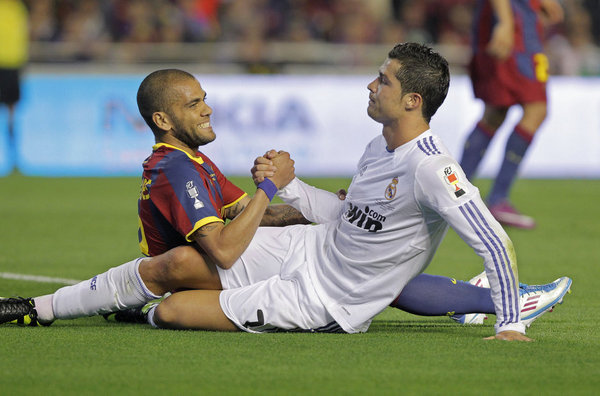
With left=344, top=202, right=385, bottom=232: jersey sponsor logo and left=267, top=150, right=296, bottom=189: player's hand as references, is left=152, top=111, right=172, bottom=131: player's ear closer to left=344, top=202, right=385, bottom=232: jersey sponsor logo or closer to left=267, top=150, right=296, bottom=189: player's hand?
left=267, top=150, right=296, bottom=189: player's hand

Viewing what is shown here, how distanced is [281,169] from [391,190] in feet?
1.98

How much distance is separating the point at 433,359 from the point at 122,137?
433 inches

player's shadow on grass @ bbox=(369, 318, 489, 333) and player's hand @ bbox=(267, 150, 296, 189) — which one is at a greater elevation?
player's hand @ bbox=(267, 150, 296, 189)

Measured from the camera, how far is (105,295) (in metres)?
4.59

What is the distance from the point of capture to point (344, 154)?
14.9 metres

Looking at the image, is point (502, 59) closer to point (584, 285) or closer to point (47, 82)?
point (584, 285)

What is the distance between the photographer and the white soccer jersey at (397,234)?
4.09m

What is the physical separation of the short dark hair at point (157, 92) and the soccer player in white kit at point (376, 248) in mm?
868

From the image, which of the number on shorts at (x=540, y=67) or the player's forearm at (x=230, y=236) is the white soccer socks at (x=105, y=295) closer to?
the player's forearm at (x=230, y=236)

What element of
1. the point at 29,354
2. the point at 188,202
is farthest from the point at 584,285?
the point at 29,354

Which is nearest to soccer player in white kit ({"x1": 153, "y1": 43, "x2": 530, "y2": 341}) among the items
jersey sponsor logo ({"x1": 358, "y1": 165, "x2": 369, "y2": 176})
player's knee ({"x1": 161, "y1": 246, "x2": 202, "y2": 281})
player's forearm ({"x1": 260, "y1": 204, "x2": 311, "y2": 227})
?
jersey sponsor logo ({"x1": 358, "y1": 165, "x2": 369, "y2": 176})

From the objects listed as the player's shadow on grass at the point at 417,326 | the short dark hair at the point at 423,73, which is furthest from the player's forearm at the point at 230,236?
the short dark hair at the point at 423,73

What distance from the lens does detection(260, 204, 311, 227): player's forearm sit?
203 inches

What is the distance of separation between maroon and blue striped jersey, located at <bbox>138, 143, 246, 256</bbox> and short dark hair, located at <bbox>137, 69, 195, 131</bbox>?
0.60ft
